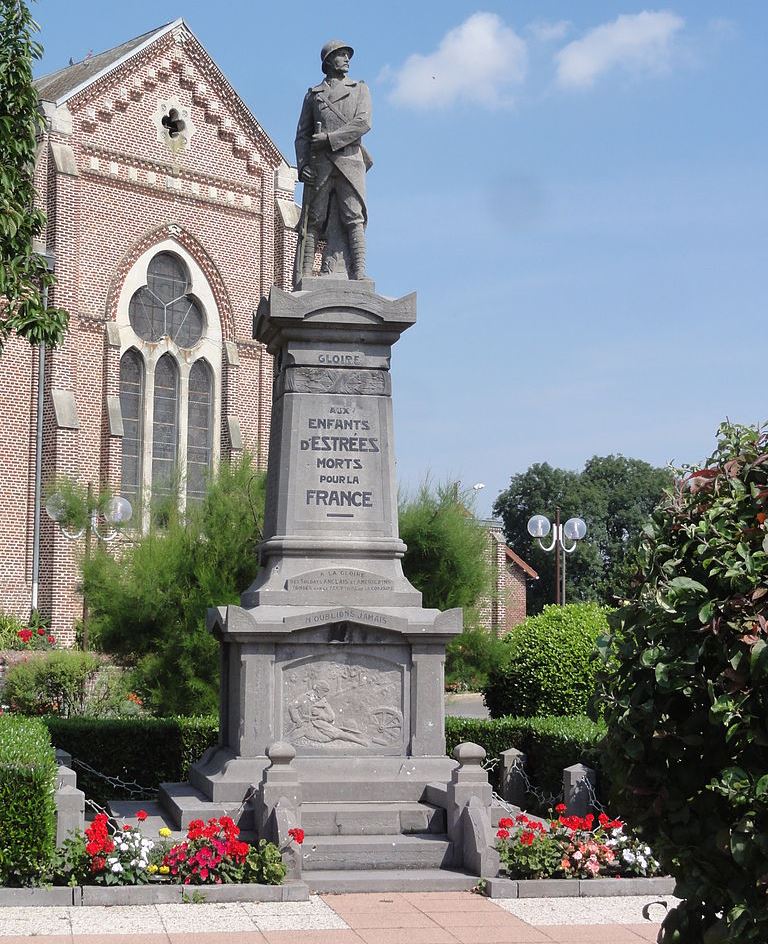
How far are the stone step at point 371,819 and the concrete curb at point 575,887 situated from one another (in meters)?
1.00

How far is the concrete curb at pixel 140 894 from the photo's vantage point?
828 cm

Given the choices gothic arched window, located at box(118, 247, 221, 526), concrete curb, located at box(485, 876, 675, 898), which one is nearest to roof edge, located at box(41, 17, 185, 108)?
gothic arched window, located at box(118, 247, 221, 526)

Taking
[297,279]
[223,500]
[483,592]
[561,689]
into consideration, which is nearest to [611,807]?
[297,279]

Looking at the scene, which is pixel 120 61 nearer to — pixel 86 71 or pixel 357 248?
pixel 86 71

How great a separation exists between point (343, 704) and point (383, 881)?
191 cm

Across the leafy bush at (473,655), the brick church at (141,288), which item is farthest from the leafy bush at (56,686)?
the brick church at (141,288)

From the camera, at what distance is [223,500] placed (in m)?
19.3

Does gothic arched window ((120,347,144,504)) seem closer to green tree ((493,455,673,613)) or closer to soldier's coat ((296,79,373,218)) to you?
soldier's coat ((296,79,373,218))

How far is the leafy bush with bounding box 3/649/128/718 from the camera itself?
19969 mm

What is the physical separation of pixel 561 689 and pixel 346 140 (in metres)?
7.17

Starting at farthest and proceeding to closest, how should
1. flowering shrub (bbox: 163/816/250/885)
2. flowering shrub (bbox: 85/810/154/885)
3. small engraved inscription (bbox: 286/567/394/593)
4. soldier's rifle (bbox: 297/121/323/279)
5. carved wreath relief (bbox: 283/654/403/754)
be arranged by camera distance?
1. soldier's rifle (bbox: 297/121/323/279)
2. small engraved inscription (bbox: 286/567/394/593)
3. carved wreath relief (bbox: 283/654/403/754)
4. flowering shrub (bbox: 163/816/250/885)
5. flowering shrub (bbox: 85/810/154/885)

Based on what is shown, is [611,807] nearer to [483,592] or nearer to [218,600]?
[218,600]

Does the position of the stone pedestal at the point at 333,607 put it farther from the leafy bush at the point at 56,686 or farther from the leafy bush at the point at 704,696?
the leafy bush at the point at 56,686

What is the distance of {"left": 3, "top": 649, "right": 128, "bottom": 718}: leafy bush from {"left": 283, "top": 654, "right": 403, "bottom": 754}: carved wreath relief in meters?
9.72
